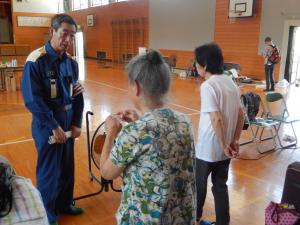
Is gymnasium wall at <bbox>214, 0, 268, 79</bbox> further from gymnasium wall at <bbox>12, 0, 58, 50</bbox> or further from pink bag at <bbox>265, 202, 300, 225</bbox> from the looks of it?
gymnasium wall at <bbox>12, 0, 58, 50</bbox>

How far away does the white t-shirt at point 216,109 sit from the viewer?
2023mm

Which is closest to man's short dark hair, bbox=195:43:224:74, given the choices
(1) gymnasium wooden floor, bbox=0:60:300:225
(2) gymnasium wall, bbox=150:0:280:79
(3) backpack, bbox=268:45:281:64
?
(1) gymnasium wooden floor, bbox=0:60:300:225

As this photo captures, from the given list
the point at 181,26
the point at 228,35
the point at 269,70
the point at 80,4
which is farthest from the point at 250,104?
the point at 80,4

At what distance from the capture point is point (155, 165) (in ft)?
3.83

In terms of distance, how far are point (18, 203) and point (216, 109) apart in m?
1.29

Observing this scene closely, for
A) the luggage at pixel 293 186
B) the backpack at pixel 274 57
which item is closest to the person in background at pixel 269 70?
the backpack at pixel 274 57

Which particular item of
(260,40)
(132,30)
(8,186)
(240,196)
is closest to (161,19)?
(132,30)

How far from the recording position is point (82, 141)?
15.5 ft

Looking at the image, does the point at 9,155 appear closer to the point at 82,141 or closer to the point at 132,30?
the point at 82,141

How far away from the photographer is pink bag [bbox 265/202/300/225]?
2.10m

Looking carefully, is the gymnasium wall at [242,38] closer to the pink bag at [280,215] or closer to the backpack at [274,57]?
the backpack at [274,57]

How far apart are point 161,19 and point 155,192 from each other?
14.8m

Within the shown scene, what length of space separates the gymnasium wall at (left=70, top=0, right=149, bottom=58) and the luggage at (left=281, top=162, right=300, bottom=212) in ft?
48.7

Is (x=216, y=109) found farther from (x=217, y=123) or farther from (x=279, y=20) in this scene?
(x=279, y=20)
